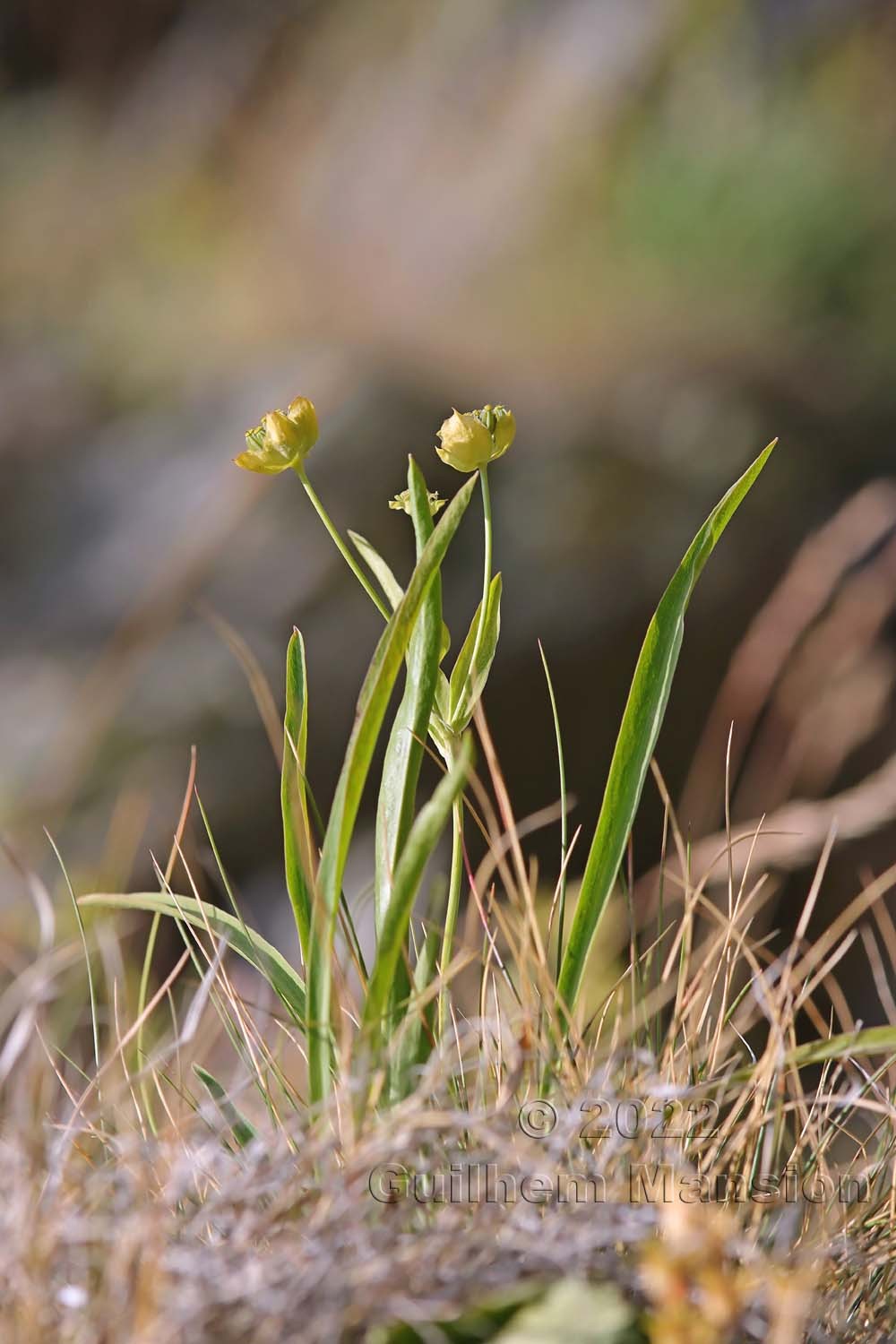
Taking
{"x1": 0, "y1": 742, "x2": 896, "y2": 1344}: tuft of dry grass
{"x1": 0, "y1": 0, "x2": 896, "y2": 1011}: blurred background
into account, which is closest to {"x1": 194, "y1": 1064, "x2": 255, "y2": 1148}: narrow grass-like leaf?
{"x1": 0, "y1": 742, "x2": 896, "y2": 1344}: tuft of dry grass

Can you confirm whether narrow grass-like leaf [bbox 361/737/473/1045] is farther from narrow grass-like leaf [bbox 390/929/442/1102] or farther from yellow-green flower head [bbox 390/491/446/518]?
yellow-green flower head [bbox 390/491/446/518]

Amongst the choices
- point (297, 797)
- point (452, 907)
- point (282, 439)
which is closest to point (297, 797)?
point (297, 797)

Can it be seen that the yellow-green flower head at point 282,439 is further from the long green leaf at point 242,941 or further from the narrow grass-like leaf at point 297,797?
the long green leaf at point 242,941

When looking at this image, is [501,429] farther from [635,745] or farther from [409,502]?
[635,745]

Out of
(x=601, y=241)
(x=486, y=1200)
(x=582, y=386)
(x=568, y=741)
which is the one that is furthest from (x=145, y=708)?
(x=486, y=1200)

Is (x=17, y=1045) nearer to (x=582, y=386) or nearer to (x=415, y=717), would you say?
(x=415, y=717)
